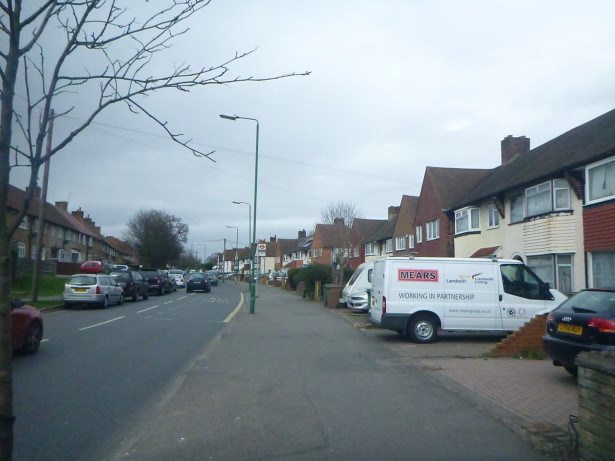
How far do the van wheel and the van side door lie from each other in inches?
68.7

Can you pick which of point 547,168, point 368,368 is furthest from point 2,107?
point 547,168

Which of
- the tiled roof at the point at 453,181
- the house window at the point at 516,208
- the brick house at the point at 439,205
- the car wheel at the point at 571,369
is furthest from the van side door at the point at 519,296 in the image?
the tiled roof at the point at 453,181

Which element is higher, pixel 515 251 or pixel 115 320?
pixel 515 251

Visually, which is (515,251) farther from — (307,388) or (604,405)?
(604,405)

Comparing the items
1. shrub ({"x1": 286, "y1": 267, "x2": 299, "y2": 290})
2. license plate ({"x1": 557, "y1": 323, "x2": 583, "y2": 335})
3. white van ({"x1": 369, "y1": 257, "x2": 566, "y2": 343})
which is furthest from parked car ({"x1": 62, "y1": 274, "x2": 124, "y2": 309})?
shrub ({"x1": 286, "y1": 267, "x2": 299, "y2": 290})

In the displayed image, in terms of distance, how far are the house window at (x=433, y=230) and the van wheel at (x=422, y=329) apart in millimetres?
18289

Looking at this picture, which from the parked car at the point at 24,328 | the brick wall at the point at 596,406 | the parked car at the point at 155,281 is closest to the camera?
the brick wall at the point at 596,406

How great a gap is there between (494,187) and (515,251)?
3.62 m

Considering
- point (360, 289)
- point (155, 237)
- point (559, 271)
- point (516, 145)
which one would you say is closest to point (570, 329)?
point (559, 271)

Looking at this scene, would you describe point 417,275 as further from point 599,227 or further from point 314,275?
point 314,275

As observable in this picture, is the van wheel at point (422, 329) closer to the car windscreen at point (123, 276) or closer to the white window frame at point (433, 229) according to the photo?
the white window frame at point (433, 229)

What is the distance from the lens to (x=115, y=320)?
64.8 feet

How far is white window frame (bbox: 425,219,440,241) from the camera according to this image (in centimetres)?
3238

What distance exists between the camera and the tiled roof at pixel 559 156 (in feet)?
59.9
